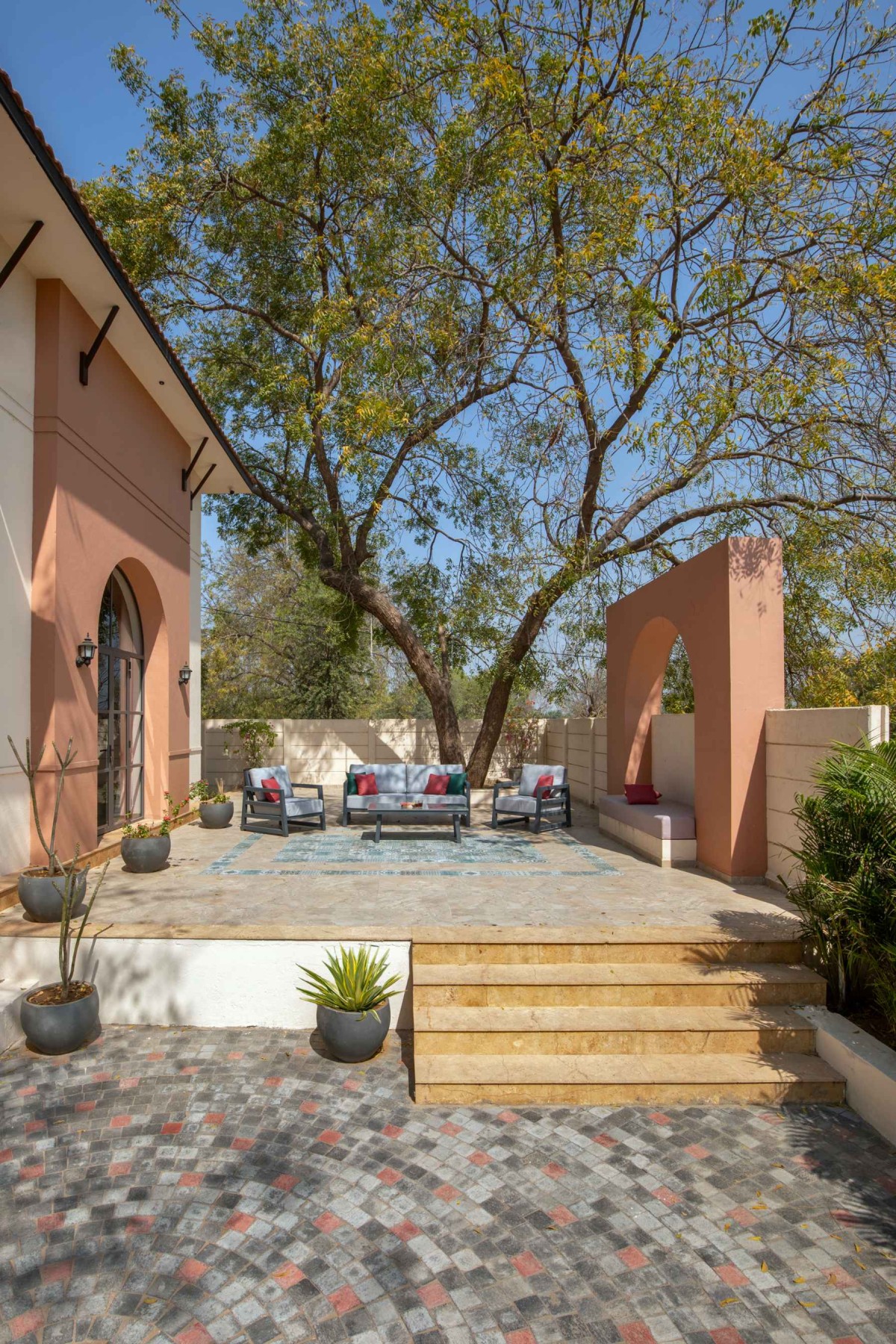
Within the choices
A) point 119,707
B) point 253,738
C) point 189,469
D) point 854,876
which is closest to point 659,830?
point 854,876

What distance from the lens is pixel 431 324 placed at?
10.1 meters

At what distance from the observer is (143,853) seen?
6992mm

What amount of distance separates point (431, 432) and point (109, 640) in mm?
6049

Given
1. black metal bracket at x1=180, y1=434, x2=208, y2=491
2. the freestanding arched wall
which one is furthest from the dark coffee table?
black metal bracket at x1=180, y1=434, x2=208, y2=491

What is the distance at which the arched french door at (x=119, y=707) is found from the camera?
8359 millimetres

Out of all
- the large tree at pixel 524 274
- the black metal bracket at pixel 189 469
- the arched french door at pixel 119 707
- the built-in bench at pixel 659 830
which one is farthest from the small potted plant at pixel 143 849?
the black metal bracket at pixel 189 469

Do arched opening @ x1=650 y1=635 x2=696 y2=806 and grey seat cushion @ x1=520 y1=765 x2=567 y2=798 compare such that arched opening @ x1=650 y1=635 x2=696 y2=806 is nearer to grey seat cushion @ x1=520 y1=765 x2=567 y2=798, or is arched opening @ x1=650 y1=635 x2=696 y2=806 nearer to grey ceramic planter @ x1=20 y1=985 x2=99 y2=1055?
grey seat cushion @ x1=520 y1=765 x2=567 y2=798

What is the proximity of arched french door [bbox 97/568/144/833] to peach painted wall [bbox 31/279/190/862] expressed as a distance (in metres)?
0.13

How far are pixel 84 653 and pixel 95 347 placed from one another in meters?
2.74

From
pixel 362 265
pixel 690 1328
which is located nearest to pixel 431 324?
pixel 362 265

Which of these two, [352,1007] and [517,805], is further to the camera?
[517,805]

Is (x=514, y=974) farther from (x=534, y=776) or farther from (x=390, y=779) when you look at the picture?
Answer: (x=390, y=779)

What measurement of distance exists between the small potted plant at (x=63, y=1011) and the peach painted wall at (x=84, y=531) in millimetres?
2143

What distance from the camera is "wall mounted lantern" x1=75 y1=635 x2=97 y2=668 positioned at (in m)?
6.89
